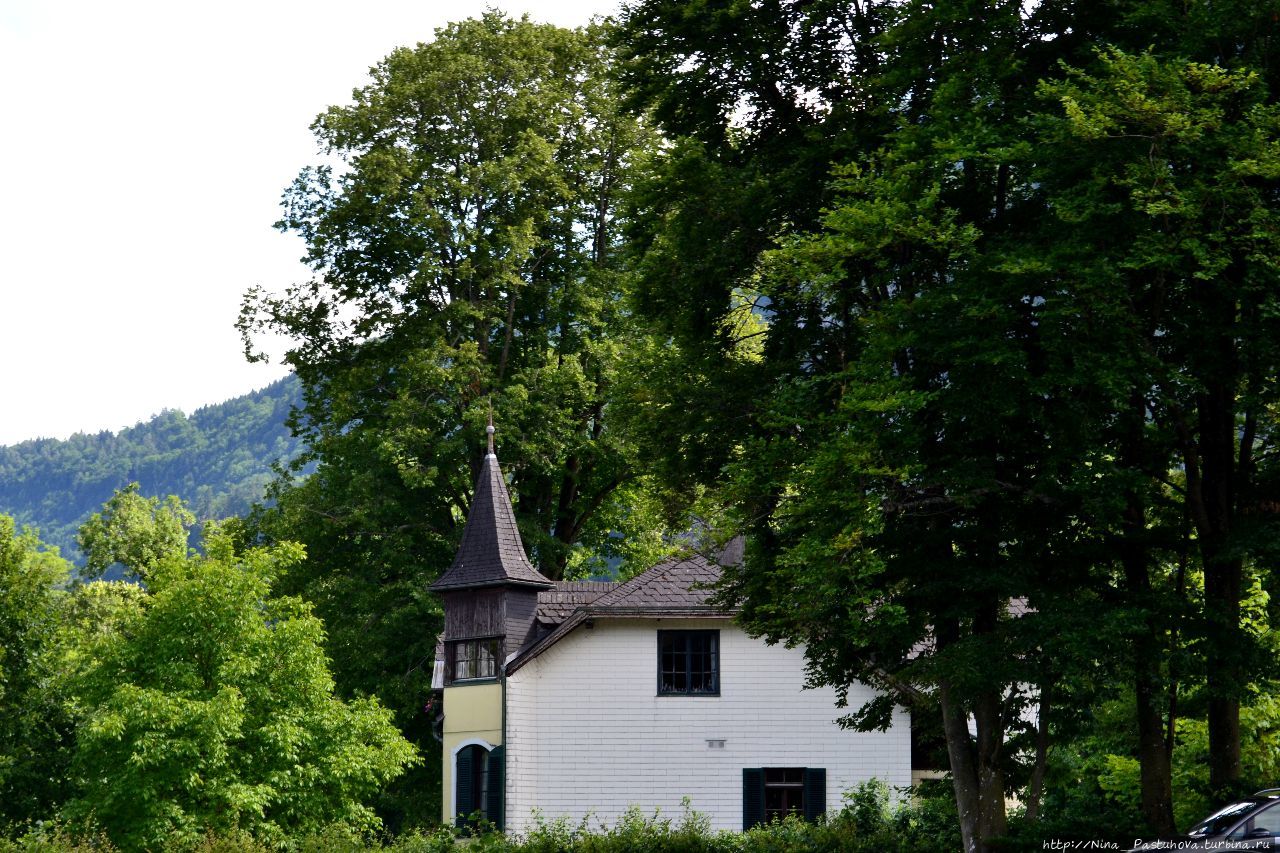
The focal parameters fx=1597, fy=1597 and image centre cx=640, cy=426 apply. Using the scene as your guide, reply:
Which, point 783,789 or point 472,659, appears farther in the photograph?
point 472,659

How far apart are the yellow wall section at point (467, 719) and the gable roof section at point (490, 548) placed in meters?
2.45

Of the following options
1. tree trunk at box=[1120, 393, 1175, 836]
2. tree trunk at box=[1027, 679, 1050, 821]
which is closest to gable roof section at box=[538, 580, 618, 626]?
tree trunk at box=[1027, 679, 1050, 821]

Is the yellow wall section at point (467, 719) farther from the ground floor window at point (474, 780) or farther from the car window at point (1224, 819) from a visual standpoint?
the car window at point (1224, 819)

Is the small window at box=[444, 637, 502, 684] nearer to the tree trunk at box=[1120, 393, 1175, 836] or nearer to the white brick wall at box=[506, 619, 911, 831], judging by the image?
the white brick wall at box=[506, 619, 911, 831]

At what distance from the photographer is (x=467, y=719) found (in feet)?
121

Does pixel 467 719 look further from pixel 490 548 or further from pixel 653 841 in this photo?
pixel 653 841

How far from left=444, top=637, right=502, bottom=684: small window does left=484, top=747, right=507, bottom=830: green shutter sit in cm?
182

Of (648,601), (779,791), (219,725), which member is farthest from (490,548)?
(219,725)

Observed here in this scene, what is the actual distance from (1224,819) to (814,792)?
18377 mm

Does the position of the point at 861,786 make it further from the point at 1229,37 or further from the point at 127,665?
the point at 1229,37

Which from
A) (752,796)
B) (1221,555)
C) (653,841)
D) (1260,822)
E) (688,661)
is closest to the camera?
(1260,822)

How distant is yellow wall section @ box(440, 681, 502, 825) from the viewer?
3634 centimetres

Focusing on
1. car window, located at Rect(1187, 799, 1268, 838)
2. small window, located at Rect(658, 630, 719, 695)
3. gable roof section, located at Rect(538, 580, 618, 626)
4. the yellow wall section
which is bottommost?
car window, located at Rect(1187, 799, 1268, 838)

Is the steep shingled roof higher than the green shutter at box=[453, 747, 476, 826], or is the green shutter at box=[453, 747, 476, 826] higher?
the steep shingled roof
